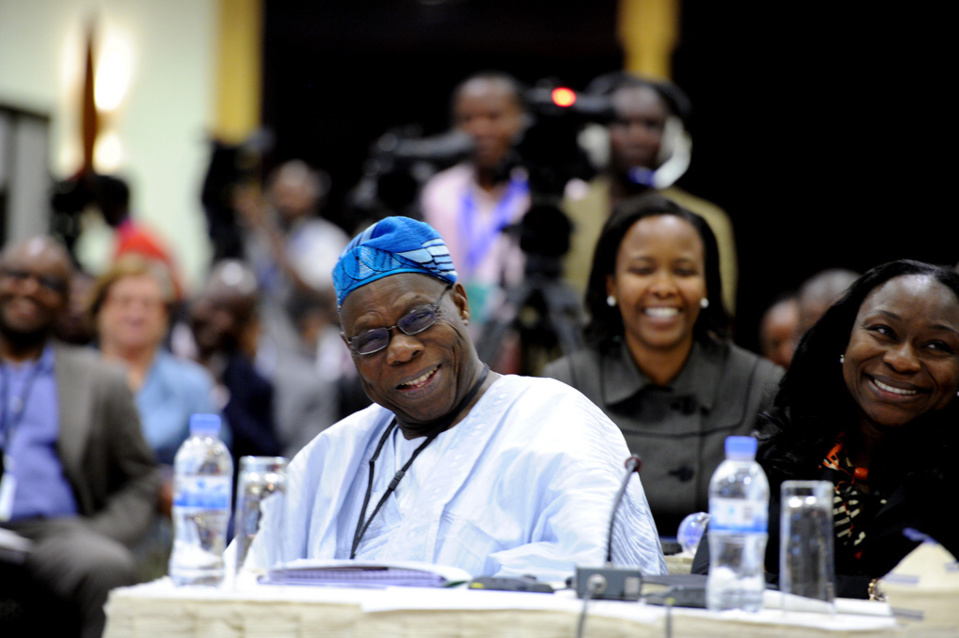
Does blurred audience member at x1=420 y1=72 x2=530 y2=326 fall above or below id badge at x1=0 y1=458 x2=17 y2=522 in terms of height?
above

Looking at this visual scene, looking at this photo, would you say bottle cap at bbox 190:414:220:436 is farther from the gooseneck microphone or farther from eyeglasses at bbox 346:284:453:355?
the gooseneck microphone

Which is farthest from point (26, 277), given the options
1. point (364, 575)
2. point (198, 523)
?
point (364, 575)

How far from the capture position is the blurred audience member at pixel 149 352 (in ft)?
16.9

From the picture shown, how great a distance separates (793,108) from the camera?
7469 millimetres

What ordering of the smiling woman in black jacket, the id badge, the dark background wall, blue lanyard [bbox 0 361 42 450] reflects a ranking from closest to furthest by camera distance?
1. the smiling woman in black jacket
2. the id badge
3. blue lanyard [bbox 0 361 42 450]
4. the dark background wall

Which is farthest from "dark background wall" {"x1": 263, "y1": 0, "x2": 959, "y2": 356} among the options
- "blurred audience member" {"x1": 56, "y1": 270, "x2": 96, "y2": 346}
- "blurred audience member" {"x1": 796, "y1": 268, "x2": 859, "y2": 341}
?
"blurred audience member" {"x1": 56, "y1": 270, "x2": 96, "y2": 346}

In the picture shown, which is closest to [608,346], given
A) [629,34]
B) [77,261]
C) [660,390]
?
[660,390]

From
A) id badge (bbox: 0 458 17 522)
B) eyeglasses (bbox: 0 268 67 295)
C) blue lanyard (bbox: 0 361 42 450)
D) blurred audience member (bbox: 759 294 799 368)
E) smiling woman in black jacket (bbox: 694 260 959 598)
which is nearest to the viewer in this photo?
smiling woman in black jacket (bbox: 694 260 959 598)

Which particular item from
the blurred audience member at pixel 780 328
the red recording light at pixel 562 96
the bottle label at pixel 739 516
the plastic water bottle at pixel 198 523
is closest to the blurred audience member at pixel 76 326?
the red recording light at pixel 562 96

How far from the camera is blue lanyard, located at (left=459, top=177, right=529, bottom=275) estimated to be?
16.7ft

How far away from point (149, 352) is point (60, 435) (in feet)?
3.24

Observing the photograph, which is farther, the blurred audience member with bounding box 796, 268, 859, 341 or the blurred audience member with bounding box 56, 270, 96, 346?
the blurred audience member with bounding box 56, 270, 96, 346

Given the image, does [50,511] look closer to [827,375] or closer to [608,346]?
[608,346]

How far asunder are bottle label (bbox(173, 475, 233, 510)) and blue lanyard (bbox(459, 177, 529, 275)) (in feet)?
10.0
